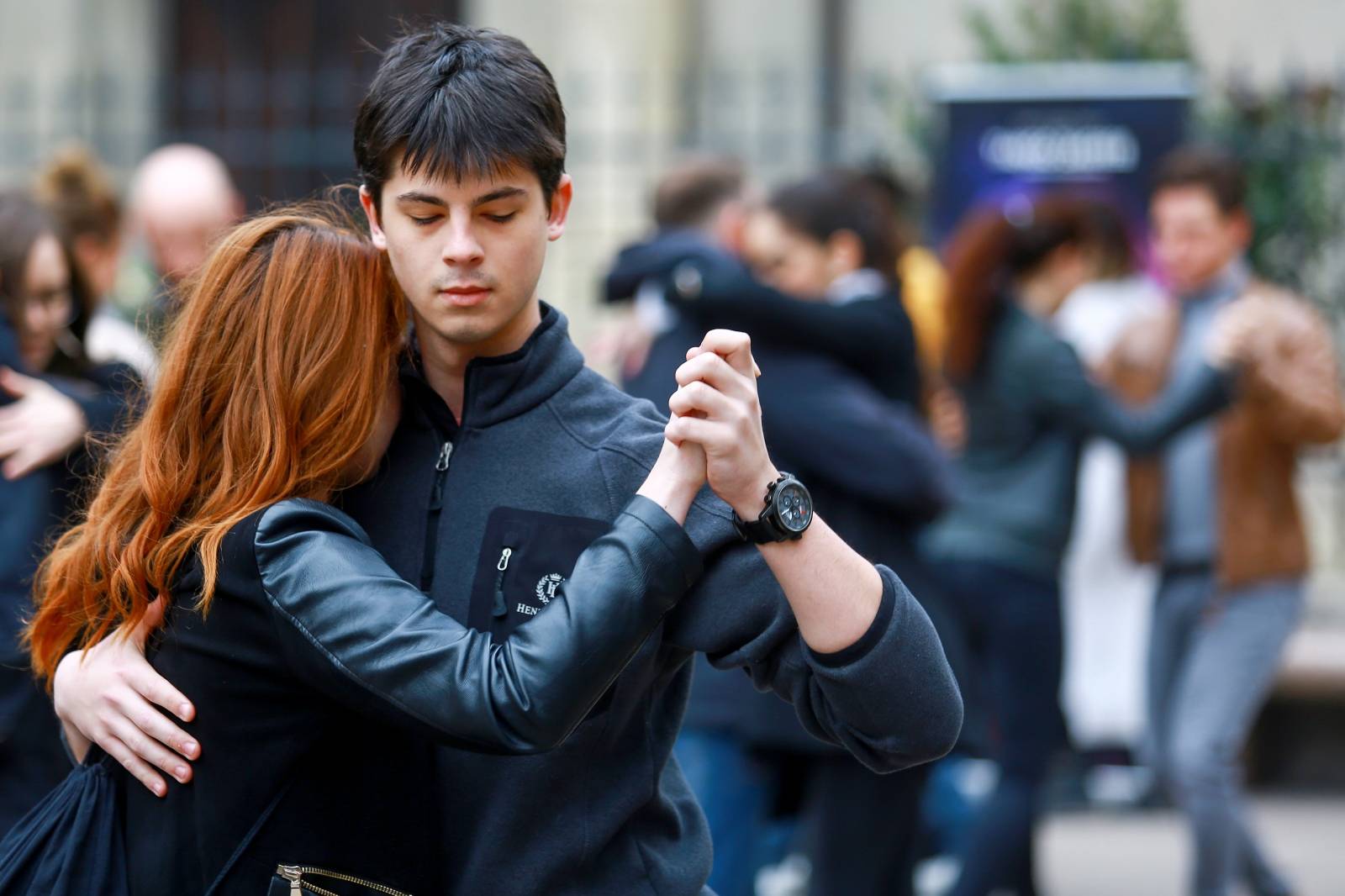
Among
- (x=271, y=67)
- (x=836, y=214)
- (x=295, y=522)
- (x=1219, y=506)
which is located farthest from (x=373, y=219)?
(x=271, y=67)

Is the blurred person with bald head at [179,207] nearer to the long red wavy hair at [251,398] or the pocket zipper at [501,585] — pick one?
the long red wavy hair at [251,398]

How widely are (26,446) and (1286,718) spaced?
5.30m

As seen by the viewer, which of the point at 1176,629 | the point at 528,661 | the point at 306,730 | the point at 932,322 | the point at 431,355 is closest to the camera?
the point at 528,661

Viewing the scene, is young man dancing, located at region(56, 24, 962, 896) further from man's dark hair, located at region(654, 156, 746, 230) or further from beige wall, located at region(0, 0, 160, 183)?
beige wall, located at region(0, 0, 160, 183)

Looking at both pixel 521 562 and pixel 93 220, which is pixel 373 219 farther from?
pixel 93 220

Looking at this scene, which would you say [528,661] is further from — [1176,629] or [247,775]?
[1176,629]

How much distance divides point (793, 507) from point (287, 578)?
543mm

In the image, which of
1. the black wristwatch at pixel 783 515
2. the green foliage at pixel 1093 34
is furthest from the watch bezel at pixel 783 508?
the green foliage at pixel 1093 34

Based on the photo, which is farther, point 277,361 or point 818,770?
point 818,770

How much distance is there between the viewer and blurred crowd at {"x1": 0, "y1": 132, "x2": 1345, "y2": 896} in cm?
431

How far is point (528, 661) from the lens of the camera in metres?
1.90

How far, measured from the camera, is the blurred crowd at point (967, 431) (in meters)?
4.31

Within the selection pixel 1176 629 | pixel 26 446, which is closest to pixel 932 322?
pixel 1176 629

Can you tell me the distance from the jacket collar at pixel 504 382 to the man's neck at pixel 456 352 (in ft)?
0.04
